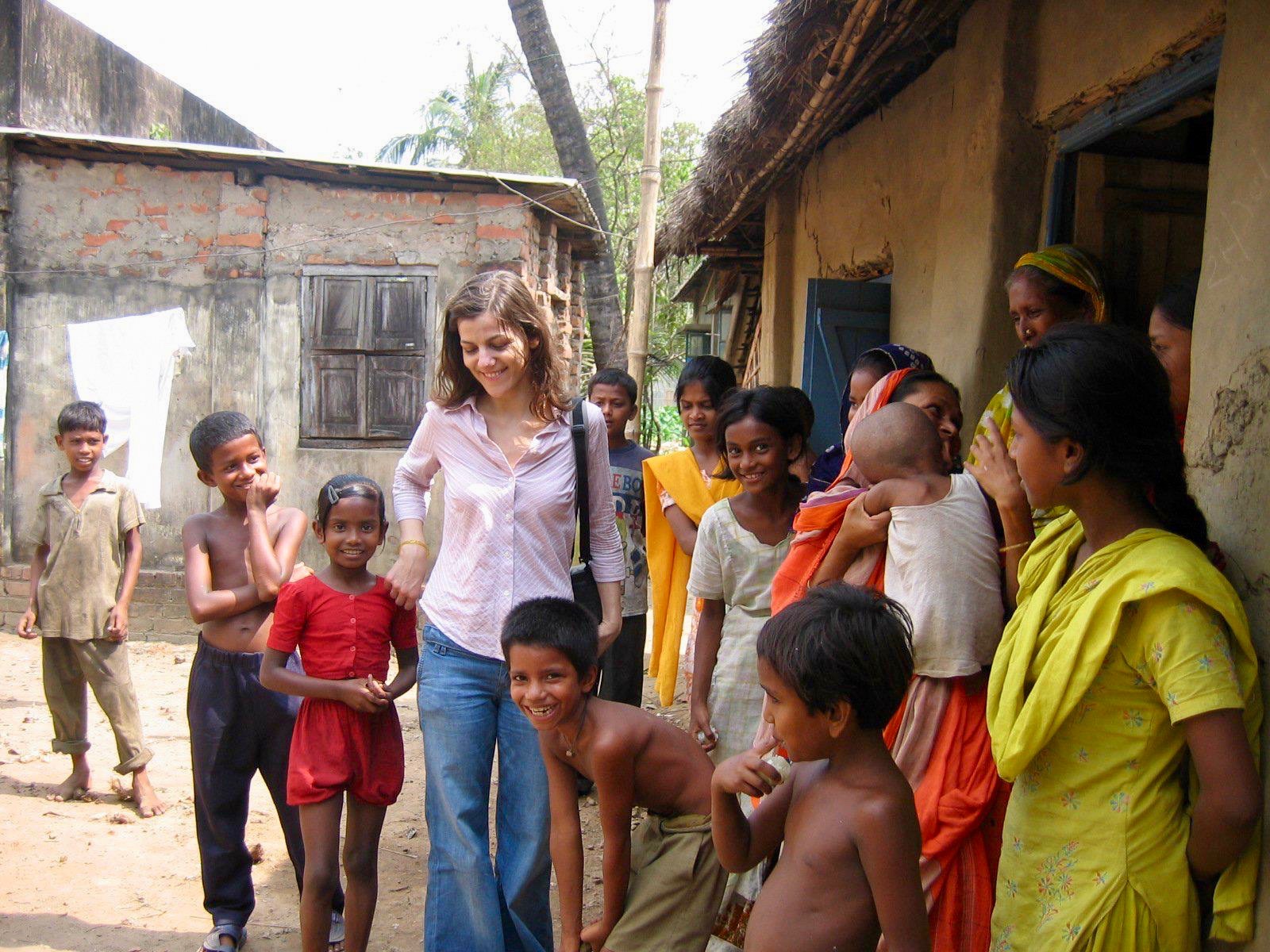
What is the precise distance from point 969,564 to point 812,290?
3213mm

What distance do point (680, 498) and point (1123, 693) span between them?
229 cm

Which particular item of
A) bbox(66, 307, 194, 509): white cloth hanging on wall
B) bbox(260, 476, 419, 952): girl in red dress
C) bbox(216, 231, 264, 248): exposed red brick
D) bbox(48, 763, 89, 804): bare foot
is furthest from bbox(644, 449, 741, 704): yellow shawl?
bbox(66, 307, 194, 509): white cloth hanging on wall

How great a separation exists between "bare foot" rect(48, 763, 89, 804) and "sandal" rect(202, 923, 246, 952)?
1767 millimetres

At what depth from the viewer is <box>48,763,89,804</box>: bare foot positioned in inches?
180

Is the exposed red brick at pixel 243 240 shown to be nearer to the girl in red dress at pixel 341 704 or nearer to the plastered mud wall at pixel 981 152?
the plastered mud wall at pixel 981 152

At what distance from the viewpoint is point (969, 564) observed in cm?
213

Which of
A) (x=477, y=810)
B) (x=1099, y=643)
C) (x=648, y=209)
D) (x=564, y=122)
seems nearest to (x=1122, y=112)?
(x=1099, y=643)

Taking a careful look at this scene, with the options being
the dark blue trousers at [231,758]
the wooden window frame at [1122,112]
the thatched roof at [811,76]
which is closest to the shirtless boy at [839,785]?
the wooden window frame at [1122,112]

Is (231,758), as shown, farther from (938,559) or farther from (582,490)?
(938,559)

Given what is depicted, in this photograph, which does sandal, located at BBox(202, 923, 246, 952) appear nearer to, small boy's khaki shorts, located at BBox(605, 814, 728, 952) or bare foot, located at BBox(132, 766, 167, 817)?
bare foot, located at BBox(132, 766, 167, 817)

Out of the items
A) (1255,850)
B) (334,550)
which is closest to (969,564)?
(1255,850)

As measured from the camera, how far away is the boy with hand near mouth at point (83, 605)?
4535 millimetres

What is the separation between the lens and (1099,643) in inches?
64.1

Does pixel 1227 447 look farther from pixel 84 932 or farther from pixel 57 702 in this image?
pixel 57 702
